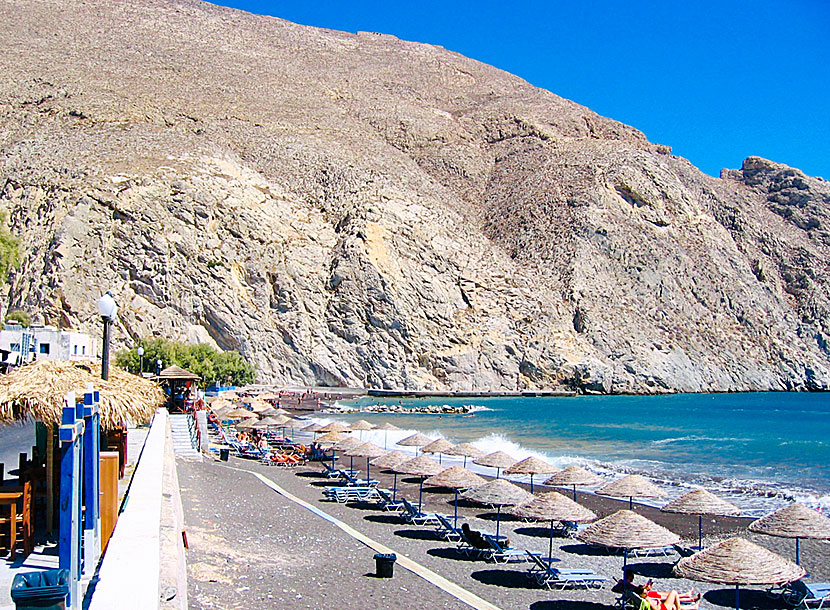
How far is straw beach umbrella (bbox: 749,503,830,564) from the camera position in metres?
12.9

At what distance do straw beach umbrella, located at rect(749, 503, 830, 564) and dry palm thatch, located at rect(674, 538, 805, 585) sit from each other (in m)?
1.97

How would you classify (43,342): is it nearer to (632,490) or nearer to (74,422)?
(632,490)

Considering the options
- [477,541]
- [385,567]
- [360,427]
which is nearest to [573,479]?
[477,541]

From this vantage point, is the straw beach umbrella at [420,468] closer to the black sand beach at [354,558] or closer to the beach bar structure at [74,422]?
the black sand beach at [354,558]

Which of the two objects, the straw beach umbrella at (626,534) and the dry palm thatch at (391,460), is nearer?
the straw beach umbrella at (626,534)

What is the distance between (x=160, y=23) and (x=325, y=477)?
128m

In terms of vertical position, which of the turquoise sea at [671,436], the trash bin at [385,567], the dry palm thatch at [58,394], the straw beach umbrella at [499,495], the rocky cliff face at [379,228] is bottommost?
the turquoise sea at [671,436]

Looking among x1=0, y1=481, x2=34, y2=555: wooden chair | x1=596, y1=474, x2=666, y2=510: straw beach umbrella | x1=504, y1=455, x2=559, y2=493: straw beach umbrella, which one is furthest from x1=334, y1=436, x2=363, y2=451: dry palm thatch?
x1=0, y1=481, x2=34, y2=555: wooden chair

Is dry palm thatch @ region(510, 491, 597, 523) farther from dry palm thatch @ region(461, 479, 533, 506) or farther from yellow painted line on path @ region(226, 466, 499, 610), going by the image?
yellow painted line on path @ region(226, 466, 499, 610)

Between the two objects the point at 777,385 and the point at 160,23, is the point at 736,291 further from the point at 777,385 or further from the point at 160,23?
the point at 160,23

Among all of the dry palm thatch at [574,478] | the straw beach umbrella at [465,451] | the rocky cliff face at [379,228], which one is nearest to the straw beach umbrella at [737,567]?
the dry palm thatch at [574,478]

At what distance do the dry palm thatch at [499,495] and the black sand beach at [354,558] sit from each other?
3.38 ft

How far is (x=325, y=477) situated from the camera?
948 inches

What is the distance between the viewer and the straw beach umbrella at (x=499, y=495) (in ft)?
51.7
